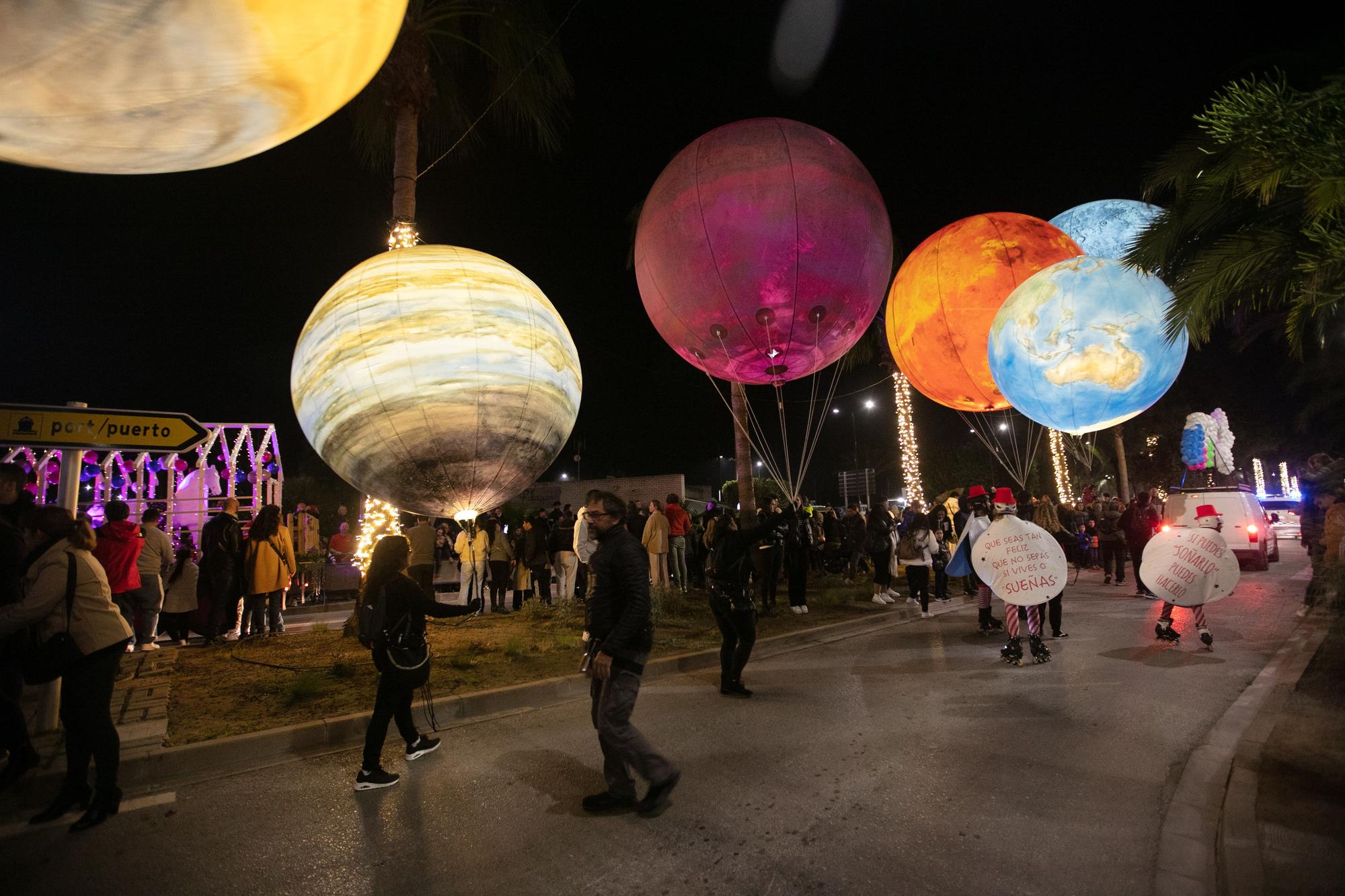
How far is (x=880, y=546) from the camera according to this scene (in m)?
11.0

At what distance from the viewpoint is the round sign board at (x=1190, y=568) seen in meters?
6.68

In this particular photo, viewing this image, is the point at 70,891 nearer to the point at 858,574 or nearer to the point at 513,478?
the point at 513,478

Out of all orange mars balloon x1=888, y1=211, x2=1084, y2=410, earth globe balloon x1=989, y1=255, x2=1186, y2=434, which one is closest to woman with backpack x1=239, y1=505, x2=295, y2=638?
orange mars balloon x1=888, y1=211, x2=1084, y2=410

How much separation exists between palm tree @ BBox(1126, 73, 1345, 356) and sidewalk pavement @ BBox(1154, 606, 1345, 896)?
7.99 ft

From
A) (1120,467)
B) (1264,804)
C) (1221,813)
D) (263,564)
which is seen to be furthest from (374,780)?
(1120,467)

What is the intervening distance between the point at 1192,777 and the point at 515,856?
3.79 metres

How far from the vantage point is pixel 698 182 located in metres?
6.14

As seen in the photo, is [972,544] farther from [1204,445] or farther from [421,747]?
[1204,445]

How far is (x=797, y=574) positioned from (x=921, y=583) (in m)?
1.99

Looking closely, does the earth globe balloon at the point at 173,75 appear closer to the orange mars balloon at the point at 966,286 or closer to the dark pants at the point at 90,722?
the dark pants at the point at 90,722

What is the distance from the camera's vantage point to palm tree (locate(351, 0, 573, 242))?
25.5ft

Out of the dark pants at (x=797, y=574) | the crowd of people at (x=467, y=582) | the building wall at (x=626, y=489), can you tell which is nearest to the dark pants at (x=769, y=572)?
the crowd of people at (x=467, y=582)

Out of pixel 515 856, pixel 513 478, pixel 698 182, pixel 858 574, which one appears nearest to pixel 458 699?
pixel 513 478

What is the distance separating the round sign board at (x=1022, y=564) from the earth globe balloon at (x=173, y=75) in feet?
22.9
